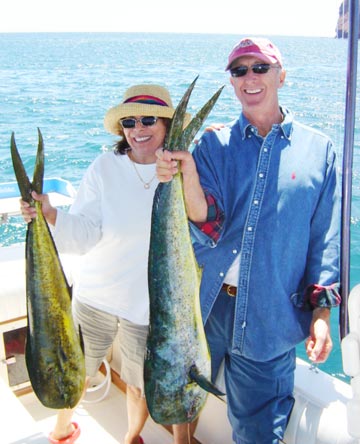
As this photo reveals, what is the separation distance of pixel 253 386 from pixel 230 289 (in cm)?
38

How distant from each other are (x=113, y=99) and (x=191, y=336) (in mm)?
19450

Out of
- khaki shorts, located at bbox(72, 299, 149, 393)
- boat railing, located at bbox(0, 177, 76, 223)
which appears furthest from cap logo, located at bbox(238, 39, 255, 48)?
boat railing, located at bbox(0, 177, 76, 223)

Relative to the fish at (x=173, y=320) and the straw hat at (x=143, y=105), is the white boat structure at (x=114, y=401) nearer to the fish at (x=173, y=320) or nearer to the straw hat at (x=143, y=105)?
the fish at (x=173, y=320)

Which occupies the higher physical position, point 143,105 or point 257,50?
point 257,50

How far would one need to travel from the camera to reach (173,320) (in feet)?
4.92

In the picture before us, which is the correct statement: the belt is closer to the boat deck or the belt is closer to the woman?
the woman

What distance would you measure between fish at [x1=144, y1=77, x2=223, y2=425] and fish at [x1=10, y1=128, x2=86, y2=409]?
0.24 metres

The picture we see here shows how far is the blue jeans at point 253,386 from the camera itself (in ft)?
6.84

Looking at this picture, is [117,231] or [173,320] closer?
[173,320]

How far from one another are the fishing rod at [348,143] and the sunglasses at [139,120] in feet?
2.51

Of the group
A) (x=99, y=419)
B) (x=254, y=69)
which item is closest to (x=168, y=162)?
(x=254, y=69)

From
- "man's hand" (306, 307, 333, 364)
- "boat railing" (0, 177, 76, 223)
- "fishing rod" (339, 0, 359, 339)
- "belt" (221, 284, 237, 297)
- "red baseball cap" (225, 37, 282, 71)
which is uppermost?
"red baseball cap" (225, 37, 282, 71)

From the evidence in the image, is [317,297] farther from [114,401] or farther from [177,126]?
[114,401]

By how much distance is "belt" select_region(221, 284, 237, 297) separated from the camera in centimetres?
206
